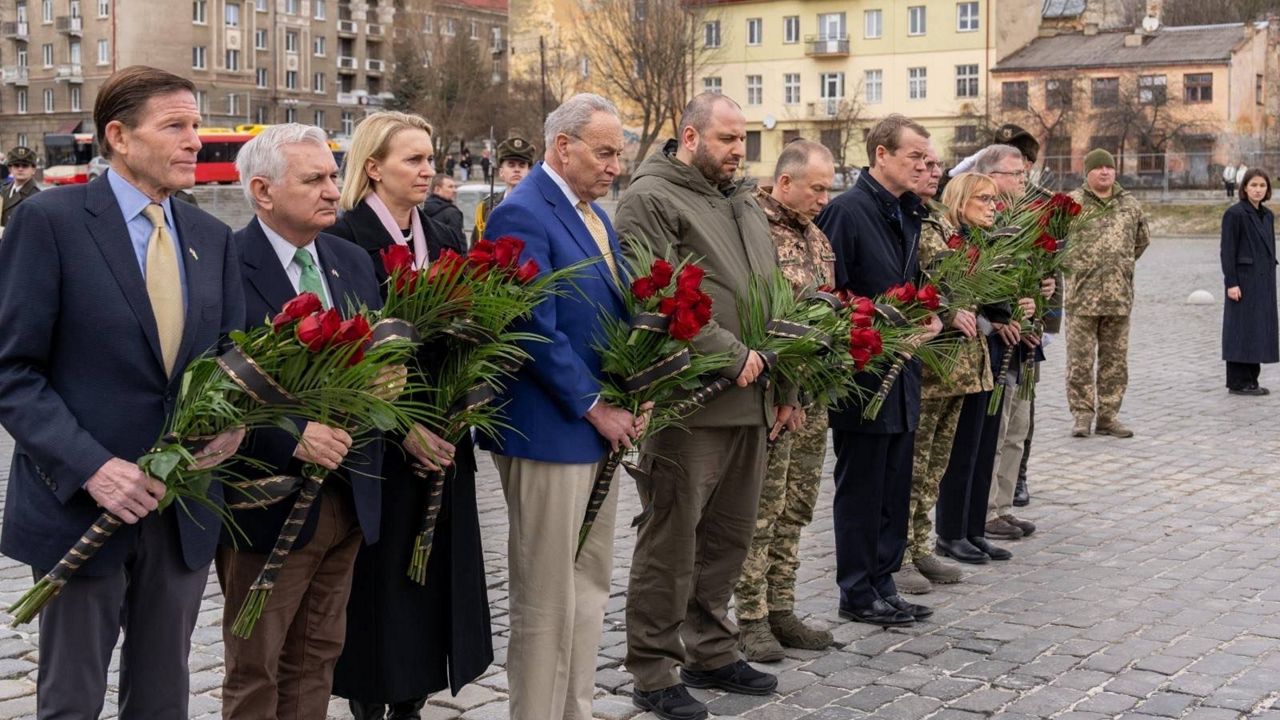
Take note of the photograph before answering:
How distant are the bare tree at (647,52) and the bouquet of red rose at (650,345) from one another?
6079 centimetres

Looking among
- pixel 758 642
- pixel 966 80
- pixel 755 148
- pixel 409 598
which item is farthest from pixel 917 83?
pixel 409 598

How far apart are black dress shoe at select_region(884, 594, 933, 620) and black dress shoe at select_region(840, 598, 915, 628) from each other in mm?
22

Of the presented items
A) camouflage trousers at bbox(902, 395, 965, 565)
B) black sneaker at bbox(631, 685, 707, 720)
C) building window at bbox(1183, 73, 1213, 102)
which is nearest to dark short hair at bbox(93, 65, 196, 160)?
black sneaker at bbox(631, 685, 707, 720)

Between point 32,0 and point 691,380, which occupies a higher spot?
point 32,0

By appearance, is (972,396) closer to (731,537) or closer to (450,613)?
(731,537)

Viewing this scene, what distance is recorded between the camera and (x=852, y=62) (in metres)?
83.3

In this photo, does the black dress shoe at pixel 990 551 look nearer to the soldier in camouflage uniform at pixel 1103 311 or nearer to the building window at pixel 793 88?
the soldier in camouflage uniform at pixel 1103 311

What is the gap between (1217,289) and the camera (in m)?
25.9

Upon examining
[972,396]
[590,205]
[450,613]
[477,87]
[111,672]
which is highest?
[477,87]

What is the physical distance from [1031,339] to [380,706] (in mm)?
4534

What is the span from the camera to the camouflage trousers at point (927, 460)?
732cm

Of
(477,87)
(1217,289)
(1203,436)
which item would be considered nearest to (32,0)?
(477,87)

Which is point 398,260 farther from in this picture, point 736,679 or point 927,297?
point 927,297

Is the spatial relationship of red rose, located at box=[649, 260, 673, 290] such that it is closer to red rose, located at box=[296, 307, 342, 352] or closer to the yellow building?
red rose, located at box=[296, 307, 342, 352]
